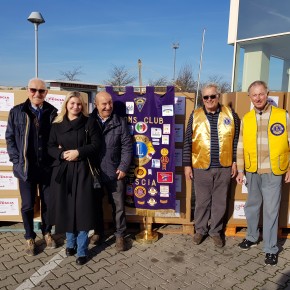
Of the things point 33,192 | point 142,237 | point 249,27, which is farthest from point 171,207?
point 249,27

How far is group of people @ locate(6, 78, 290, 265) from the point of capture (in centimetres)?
321

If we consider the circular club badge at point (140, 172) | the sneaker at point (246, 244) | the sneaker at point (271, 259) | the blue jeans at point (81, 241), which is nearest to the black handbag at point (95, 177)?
the blue jeans at point (81, 241)

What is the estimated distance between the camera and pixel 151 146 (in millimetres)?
3814

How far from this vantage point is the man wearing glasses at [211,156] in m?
3.57

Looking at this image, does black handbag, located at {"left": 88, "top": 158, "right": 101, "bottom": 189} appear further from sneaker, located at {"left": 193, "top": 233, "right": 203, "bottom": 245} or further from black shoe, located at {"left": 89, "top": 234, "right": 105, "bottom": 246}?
sneaker, located at {"left": 193, "top": 233, "right": 203, "bottom": 245}

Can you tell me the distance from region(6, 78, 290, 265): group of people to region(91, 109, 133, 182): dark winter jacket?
0.04ft

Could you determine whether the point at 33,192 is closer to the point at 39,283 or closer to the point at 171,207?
the point at 39,283

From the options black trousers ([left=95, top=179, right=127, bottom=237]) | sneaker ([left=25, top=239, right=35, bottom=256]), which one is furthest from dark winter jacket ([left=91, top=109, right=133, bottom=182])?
sneaker ([left=25, top=239, right=35, bottom=256])

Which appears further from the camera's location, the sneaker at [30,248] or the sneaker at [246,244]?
the sneaker at [246,244]

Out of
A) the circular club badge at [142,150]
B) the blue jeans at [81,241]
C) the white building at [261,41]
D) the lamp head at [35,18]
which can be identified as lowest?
the blue jeans at [81,241]

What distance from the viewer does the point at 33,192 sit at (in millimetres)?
3520

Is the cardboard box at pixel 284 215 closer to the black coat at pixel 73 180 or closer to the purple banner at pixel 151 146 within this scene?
the purple banner at pixel 151 146

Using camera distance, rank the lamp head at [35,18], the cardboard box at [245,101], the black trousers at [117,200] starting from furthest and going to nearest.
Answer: the lamp head at [35,18] < the cardboard box at [245,101] < the black trousers at [117,200]

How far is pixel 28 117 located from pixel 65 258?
166 cm
